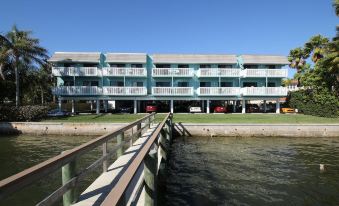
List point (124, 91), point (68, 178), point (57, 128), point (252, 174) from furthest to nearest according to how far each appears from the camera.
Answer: point (124, 91)
point (57, 128)
point (252, 174)
point (68, 178)

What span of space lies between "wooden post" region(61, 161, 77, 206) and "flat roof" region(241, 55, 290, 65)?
41761 millimetres

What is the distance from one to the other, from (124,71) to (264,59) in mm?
19643

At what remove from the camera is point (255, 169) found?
50.2 ft

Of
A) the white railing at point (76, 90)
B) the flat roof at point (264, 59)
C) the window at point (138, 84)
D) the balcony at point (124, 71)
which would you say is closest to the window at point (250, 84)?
the flat roof at point (264, 59)

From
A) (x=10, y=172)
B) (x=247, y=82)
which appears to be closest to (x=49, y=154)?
(x=10, y=172)

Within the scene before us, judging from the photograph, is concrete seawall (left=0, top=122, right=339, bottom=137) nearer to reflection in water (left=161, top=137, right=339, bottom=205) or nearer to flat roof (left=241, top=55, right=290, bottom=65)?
reflection in water (left=161, top=137, right=339, bottom=205)

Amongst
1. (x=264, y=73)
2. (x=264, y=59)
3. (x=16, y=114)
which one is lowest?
(x=16, y=114)

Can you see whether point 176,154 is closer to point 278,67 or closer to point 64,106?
point 278,67

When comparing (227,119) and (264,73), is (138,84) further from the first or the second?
(264,73)

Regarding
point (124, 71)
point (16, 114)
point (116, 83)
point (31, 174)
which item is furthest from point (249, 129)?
point (31, 174)

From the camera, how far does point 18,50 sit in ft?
127

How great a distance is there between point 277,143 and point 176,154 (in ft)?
29.4

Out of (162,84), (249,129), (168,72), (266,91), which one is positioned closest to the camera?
(249,129)

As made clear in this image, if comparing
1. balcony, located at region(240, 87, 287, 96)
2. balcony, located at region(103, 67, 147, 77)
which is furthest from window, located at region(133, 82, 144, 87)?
balcony, located at region(240, 87, 287, 96)
